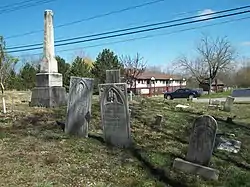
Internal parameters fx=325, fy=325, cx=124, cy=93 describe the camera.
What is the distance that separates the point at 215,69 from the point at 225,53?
4593mm

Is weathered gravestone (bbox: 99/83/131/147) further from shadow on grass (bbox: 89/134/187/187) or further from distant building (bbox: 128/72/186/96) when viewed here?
distant building (bbox: 128/72/186/96)

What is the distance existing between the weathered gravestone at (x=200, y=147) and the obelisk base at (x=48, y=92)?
26.2 ft

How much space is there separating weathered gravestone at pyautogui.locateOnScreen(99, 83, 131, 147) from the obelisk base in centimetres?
600

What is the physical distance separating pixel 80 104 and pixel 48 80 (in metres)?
5.94

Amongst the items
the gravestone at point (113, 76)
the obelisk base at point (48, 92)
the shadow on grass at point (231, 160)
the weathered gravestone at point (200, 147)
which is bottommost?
the shadow on grass at point (231, 160)

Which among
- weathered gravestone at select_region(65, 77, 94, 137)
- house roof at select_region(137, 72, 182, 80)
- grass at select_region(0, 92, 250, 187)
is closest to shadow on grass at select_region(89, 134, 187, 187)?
grass at select_region(0, 92, 250, 187)

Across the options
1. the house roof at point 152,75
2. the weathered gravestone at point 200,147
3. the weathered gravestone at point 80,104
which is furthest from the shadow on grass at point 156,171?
→ the house roof at point 152,75

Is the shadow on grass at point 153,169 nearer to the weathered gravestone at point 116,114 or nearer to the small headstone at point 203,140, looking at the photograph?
the weathered gravestone at point 116,114

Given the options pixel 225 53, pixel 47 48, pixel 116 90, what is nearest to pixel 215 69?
pixel 225 53

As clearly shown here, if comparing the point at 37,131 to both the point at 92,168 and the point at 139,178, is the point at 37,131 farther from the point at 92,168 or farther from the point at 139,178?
the point at 139,178

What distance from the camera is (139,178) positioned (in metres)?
5.66

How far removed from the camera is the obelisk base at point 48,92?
1327cm

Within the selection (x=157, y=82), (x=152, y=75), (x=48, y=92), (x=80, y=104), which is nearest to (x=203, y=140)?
(x=80, y=104)

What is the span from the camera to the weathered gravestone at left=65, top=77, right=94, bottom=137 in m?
8.02
